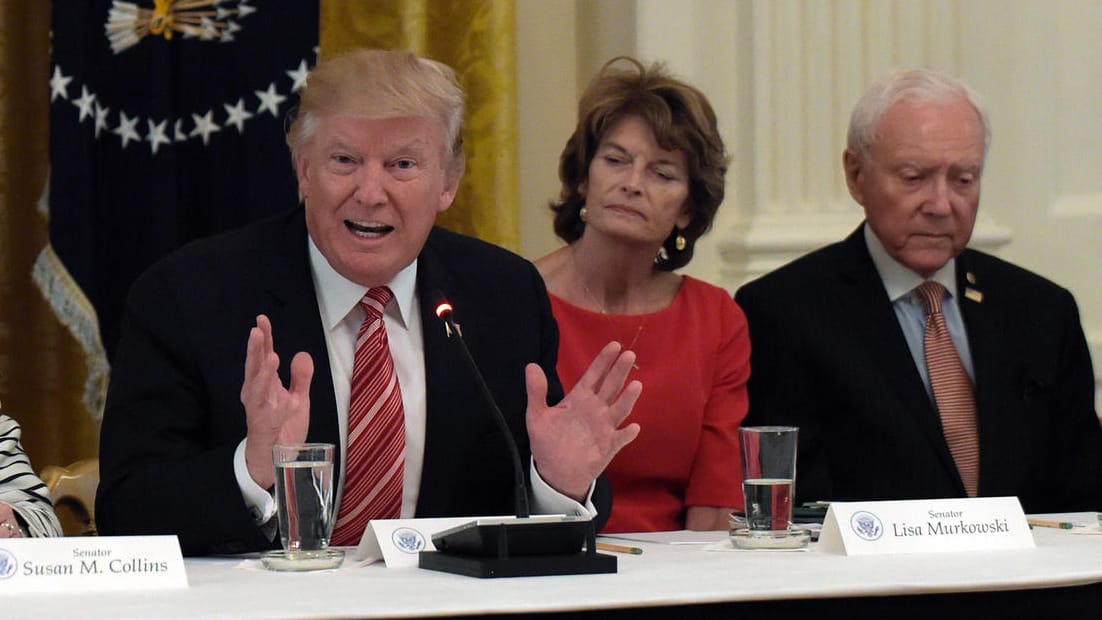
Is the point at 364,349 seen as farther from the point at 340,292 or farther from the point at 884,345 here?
the point at 884,345

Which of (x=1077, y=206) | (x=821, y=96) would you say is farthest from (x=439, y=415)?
(x=1077, y=206)

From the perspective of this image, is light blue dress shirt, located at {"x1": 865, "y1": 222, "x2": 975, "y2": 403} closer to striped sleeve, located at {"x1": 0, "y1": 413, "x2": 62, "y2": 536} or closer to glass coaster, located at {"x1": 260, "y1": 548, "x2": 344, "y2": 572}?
glass coaster, located at {"x1": 260, "y1": 548, "x2": 344, "y2": 572}

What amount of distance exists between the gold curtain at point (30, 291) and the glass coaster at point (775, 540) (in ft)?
6.36

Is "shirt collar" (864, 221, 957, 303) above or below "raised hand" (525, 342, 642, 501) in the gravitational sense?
above

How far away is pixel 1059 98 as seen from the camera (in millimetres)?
4207

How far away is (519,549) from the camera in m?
1.93

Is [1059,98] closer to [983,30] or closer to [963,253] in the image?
[983,30]

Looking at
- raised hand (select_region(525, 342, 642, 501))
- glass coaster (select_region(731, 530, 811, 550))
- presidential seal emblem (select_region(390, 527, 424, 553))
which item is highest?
raised hand (select_region(525, 342, 642, 501))

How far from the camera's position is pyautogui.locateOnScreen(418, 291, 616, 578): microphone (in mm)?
1896

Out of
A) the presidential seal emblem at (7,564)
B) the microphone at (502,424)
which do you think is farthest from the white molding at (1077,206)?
the presidential seal emblem at (7,564)

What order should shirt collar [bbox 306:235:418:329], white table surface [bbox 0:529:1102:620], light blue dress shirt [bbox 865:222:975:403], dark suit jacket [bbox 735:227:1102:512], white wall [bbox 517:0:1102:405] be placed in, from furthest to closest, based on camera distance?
white wall [bbox 517:0:1102:405]
light blue dress shirt [bbox 865:222:975:403]
dark suit jacket [bbox 735:227:1102:512]
shirt collar [bbox 306:235:418:329]
white table surface [bbox 0:529:1102:620]

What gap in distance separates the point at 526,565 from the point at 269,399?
18.2 inches

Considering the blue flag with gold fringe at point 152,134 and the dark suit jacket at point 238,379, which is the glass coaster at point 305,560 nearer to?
the dark suit jacket at point 238,379

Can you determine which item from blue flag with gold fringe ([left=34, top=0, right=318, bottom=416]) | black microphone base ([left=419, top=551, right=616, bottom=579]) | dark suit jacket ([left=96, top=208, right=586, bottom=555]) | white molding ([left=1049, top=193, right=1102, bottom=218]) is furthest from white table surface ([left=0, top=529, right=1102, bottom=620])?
white molding ([left=1049, top=193, right=1102, bottom=218])
